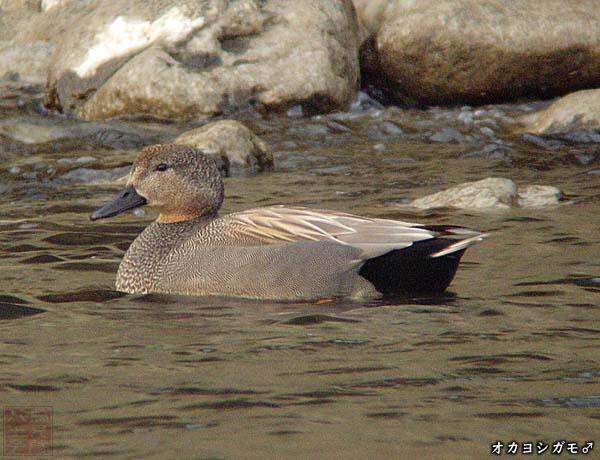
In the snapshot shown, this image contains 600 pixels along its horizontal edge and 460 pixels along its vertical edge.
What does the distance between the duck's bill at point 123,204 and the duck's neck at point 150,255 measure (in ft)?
0.52

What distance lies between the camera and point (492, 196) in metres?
8.21

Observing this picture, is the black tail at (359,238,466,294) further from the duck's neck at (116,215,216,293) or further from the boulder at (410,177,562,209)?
the boulder at (410,177,562,209)

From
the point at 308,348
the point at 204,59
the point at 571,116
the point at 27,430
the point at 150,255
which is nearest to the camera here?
the point at 27,430

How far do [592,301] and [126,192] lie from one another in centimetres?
245

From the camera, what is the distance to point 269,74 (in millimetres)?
11852

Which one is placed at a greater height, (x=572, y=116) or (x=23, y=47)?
(x=23, y=47)

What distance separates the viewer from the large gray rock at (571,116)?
1100cm

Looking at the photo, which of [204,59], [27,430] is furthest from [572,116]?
[27,430]

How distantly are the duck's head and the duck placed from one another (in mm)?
229

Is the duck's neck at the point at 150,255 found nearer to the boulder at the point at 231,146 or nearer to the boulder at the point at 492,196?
the boulder at the point at 492,196

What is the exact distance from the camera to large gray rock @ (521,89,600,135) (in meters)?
11.0

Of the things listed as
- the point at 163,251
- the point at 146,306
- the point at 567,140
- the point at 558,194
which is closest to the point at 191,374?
the point at 146,306

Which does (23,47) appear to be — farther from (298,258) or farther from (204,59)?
(298,258)

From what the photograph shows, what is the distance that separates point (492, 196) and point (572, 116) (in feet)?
10.5
